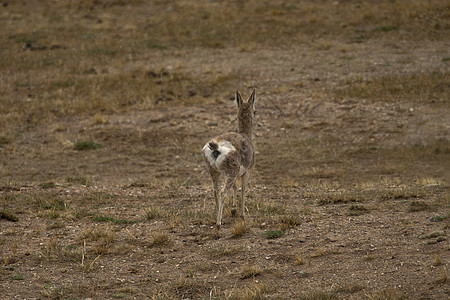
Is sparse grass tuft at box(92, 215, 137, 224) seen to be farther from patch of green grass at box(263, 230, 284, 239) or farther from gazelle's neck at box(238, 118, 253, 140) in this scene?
gazelle's neck at box(238, 118, 253, 140)

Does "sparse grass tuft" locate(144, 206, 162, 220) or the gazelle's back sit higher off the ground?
the gazelle's back

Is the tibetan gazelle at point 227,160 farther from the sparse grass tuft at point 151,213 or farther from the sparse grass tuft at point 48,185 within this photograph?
the sparse grass tuft at point 48,185

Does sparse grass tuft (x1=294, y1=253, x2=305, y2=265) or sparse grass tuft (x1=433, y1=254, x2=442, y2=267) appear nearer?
sparse grass tuft (x1=433, y1=254, x2=442, y2=267)

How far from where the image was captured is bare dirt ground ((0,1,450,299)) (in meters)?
9.08

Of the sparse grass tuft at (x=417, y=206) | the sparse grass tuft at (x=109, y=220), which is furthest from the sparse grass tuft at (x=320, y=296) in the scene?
the sparse grass tuft at (x=109, y=220)

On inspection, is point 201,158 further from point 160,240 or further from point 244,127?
point 160,240

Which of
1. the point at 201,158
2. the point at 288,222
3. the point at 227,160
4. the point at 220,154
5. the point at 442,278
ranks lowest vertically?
the point at 201,158

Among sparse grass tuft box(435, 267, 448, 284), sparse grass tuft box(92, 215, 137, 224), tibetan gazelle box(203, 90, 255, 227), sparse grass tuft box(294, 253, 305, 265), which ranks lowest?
sparse grass tuft box(92, 215, 137, 224)

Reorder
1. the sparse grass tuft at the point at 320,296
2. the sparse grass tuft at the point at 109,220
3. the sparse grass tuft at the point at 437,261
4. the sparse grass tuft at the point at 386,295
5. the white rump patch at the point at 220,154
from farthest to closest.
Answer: the sparse grass tuft at the point at 109,220 → the white rump patch at the point at 220,154 → the sparse grass tuft at the point at 437,261 → the sparse grass tuft at the point at 320,296 → the sparse grass tuft at the point at 386,295

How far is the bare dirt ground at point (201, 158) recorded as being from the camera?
908 cm

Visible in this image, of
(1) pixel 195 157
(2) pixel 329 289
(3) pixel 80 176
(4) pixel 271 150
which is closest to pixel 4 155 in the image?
(3) pixel 80 176

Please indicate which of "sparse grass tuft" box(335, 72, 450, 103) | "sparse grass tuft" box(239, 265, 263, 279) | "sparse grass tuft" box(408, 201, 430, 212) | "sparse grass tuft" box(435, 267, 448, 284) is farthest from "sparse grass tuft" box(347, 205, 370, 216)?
"sparse grass tuft" box(335, 72, 450, 103)

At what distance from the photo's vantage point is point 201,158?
18.2 metres

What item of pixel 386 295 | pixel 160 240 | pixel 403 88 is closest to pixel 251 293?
pixel 386 295
